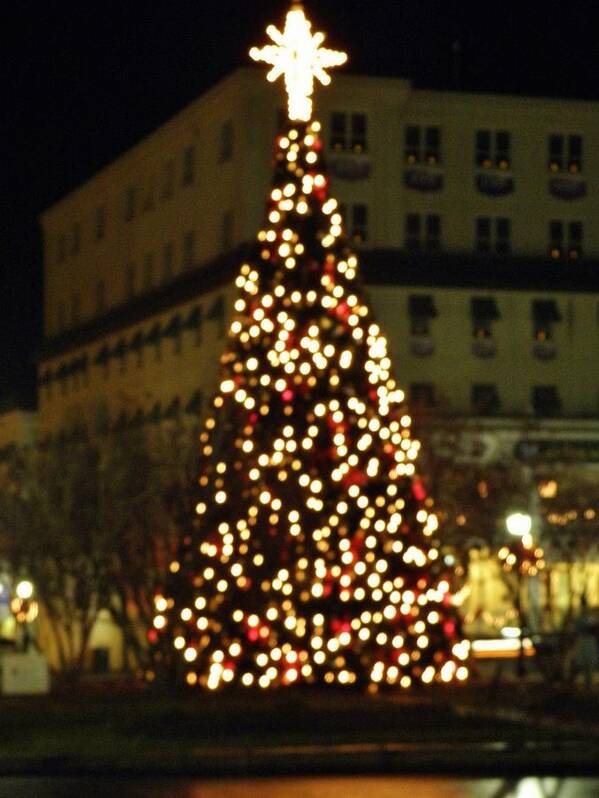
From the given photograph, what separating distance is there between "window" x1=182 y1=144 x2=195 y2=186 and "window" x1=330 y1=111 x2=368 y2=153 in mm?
5850

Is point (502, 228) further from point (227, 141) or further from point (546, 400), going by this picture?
point (227, 141)

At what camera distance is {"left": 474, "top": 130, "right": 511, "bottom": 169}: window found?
74.3 meters

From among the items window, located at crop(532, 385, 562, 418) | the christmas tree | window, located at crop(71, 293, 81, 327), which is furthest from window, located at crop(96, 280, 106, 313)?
the christmas tree

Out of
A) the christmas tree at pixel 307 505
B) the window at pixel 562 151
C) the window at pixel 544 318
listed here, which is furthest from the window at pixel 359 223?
the christmas tree at pixel 307 505

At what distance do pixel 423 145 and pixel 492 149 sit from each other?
249 cm

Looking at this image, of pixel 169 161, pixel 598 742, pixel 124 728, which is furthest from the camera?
pixel 169 161

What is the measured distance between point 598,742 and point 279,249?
334 inches

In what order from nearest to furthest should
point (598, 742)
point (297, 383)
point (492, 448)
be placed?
point (598, 742)
point (297, 383)
point (492, 448)

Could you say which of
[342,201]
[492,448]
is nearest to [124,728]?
[492,448]

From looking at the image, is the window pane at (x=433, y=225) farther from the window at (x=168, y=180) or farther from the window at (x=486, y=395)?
the window at (x=168, y=180)

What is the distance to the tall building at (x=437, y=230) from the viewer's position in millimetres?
72000

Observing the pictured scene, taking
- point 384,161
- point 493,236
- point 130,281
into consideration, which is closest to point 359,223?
point 384,161

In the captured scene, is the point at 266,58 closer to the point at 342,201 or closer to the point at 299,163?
the point at 299,163

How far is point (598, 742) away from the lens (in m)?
24.7
